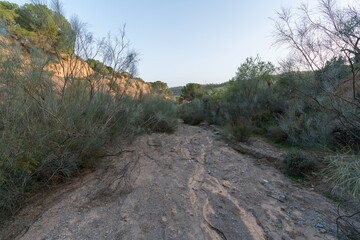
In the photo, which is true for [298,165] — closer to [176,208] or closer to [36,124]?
[176,208]

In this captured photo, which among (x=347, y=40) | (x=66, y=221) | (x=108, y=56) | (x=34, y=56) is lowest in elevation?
(x=66, y=221)

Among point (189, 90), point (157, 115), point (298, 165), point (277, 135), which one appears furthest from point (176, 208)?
point (189, 90)

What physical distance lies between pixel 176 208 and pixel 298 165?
3092mm

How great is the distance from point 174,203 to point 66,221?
147 centimetres

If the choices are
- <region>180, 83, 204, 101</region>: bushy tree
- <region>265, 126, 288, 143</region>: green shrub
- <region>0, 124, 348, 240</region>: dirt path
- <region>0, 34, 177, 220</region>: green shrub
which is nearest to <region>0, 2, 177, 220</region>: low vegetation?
<region>0, 34, 177, 220</region>: green shrub

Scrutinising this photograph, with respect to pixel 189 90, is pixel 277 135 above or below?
below

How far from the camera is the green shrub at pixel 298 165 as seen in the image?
380 cm

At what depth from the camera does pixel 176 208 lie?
254 cm

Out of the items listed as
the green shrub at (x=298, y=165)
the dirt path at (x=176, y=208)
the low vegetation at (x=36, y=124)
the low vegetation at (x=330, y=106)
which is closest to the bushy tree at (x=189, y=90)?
the low vegetation at (x=330, y=106)

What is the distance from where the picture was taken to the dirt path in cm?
205

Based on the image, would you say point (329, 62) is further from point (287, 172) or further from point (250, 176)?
point (250, 176)

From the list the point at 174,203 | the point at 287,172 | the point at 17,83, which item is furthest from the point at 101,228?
the point at 287,172

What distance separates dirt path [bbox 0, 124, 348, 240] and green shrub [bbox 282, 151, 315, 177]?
0.34 metres

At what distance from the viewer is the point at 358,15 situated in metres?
2.94
